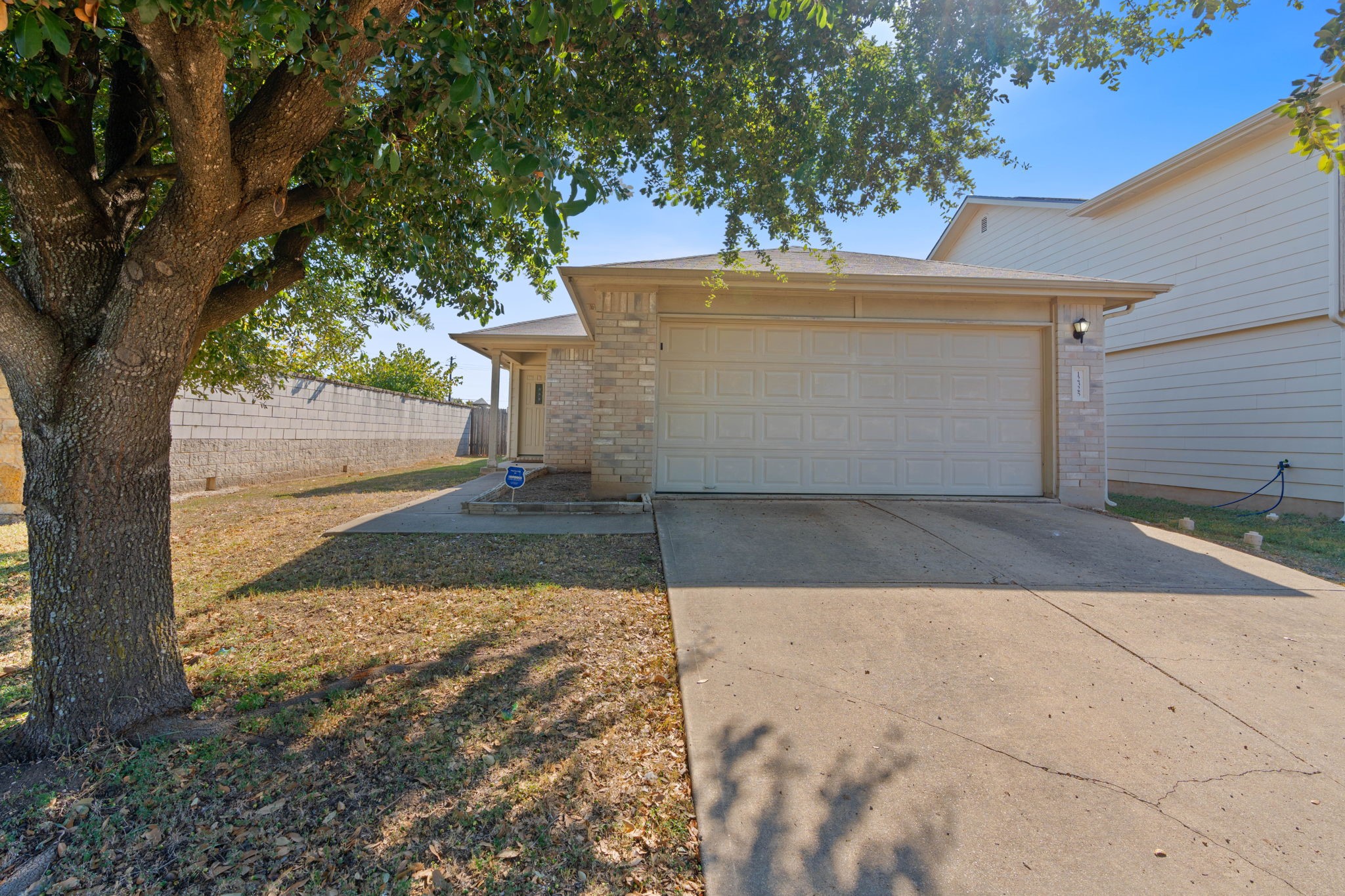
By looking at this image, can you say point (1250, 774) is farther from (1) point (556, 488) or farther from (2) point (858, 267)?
(1) point (556, 488)

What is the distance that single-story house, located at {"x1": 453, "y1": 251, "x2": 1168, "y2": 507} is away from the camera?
7734 millimetres

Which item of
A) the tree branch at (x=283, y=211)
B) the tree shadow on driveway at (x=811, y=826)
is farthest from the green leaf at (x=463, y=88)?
the tree shadow on driveway at (x=811, y=826)

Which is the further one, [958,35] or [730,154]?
[730,154]

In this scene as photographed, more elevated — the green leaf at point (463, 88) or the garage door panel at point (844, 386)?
the green leaf at point (463, 88)

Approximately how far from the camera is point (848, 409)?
310 inches

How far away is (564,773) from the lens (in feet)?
7.48

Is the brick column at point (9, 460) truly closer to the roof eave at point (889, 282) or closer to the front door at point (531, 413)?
the roof eave at point (889, 282)

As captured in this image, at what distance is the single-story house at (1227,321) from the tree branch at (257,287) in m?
10.2

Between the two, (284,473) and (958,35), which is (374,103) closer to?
(958,35)

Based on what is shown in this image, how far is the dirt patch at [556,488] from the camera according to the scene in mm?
8188

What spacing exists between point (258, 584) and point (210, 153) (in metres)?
3.36

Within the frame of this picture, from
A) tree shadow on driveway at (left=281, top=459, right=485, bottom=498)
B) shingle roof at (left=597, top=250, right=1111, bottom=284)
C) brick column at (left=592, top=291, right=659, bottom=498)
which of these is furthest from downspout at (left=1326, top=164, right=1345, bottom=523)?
tree shadow on driveway at (left=281, top=459, right=485, bottom=498)

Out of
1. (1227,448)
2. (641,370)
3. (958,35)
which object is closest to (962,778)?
(958,35)

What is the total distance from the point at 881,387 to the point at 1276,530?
4746 millimetres
